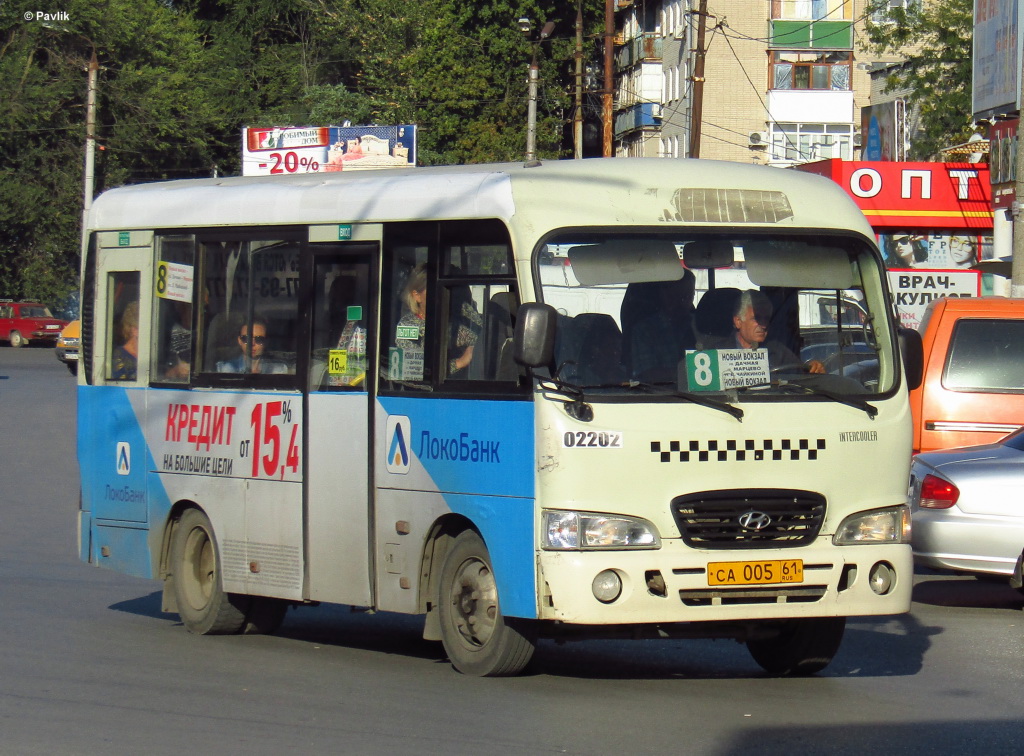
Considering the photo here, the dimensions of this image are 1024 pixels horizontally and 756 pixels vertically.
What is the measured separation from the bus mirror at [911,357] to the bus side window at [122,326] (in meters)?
5.02

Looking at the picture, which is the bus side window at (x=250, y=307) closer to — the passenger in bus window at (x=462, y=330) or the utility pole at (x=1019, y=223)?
the passenger in bus window at (x=462, y=330)

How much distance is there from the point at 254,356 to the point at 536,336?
297cm

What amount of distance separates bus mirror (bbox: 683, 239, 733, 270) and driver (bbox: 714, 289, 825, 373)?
20 cm

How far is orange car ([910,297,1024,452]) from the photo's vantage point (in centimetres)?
1358

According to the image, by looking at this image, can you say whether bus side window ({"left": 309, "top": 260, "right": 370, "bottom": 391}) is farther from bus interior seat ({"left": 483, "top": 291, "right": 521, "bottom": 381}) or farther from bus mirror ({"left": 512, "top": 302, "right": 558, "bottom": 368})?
bus mirror ({"left": 512, "top": 302, "right": 558, "bottom": 368})

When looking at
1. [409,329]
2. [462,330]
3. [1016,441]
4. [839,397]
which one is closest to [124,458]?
[409,329]

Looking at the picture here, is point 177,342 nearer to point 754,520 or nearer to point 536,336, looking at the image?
point 536,336

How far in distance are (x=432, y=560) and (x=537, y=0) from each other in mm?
55851

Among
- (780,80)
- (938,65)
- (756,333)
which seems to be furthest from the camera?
(780,80)

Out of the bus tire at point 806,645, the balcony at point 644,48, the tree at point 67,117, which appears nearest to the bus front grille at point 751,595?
the bus tire at point 806,645

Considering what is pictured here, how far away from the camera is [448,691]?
8.20m

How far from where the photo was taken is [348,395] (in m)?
9.32

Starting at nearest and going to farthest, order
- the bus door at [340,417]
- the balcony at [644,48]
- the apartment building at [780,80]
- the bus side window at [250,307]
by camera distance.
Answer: the bus door at [340,417], the bus side window at [250,307], the apartment building at [780,80], the balcony at [644,48]

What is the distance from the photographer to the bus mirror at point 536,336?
7.64 m
